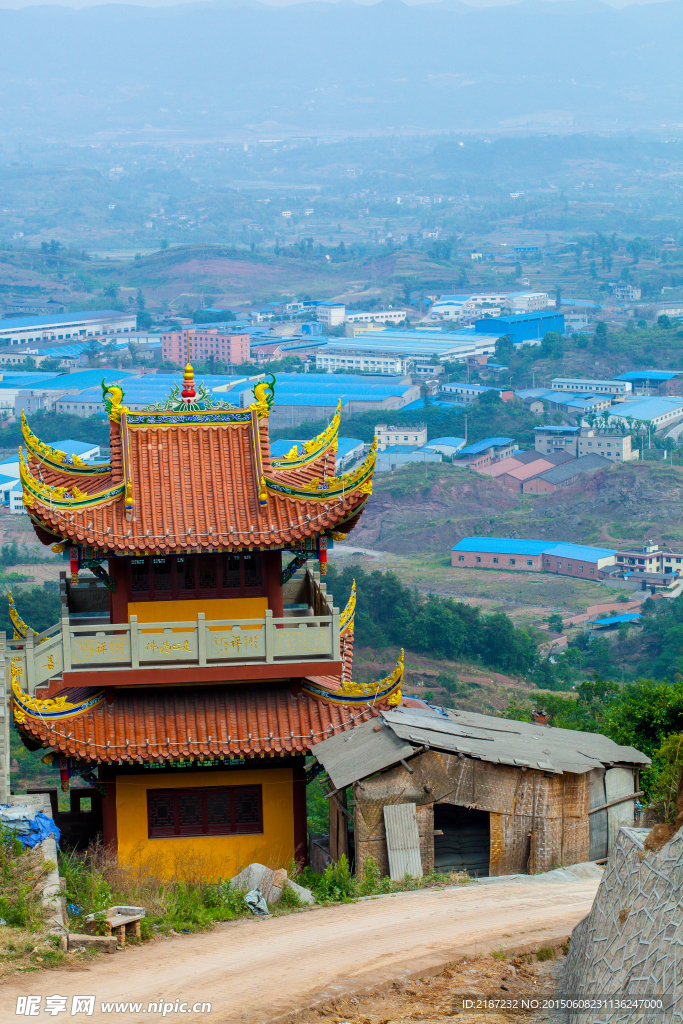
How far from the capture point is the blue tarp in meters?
17.6

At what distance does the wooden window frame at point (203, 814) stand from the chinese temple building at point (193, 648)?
21 millimetres

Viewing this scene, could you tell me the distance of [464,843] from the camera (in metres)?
19.3

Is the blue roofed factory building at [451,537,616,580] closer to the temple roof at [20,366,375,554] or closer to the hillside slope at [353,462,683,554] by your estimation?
the hillside slope at [353,462,683,554]

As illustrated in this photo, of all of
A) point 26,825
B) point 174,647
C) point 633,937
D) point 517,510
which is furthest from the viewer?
point 517,510

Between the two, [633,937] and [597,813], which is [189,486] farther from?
[633,937]

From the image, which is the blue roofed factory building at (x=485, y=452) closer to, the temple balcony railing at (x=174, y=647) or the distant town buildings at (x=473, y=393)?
the distant town buildings at (x=473, y=393)

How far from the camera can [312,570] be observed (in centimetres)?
2328

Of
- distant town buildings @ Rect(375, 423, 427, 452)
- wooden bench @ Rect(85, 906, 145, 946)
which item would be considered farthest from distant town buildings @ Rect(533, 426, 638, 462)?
wooden bench @ Rect(85, 906, 145, 946)

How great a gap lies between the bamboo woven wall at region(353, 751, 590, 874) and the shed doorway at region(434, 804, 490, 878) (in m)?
0.49

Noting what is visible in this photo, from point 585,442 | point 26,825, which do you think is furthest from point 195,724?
point 585,442

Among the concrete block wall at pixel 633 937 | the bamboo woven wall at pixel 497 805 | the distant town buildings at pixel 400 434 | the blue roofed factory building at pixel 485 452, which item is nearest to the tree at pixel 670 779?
the concrete block wall at pixel 633 937

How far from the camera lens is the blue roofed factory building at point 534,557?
415 ft

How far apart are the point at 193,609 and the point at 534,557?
361 feet

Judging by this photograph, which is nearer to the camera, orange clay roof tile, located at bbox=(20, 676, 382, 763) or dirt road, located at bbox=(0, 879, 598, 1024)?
dirt road, located at bbox=(0, 879, 598, 1024)
